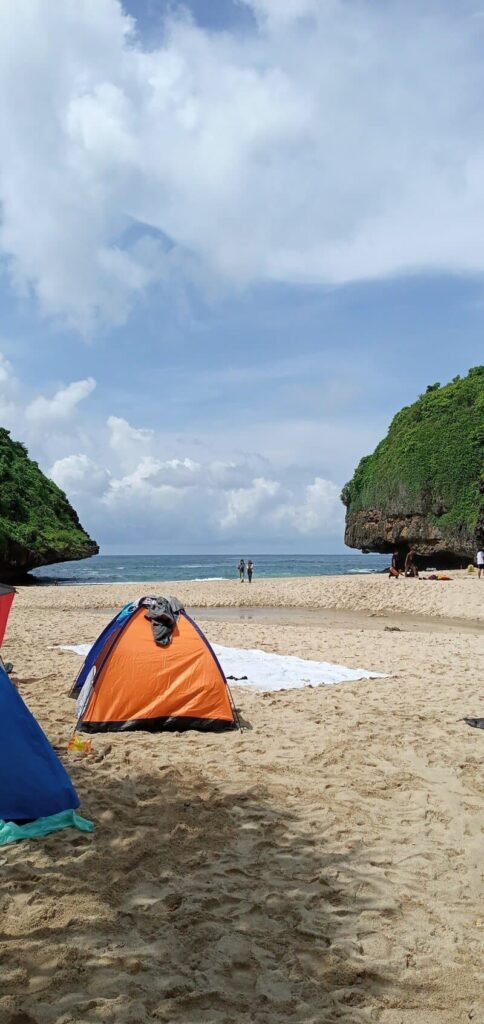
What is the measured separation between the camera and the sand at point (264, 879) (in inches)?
129

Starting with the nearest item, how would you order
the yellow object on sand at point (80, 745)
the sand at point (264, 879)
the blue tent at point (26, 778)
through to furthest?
1. the sand at point (264, 879)
2. the blue tent at point (26, 778)
3. the yellow object on sand at point (80, 745)

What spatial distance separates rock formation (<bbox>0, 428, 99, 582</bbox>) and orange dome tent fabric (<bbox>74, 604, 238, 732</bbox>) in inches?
1399

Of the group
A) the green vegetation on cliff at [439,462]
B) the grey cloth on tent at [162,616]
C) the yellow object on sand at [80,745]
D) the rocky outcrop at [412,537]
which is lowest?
the yellow object on sand at [80,745]

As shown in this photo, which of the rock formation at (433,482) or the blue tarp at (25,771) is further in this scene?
the rock formation at (433,482)

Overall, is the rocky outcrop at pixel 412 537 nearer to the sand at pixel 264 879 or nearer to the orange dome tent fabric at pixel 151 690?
the orange dome tent fabric at pixel 151 690

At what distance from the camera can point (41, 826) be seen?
16.0 ft

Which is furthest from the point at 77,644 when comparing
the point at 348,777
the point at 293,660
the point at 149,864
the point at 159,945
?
the point at 159,945

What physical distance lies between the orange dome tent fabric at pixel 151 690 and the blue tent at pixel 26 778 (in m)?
2.62

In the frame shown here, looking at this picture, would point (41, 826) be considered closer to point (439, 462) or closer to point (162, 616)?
point (162, 616)

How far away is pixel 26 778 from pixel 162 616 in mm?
3444

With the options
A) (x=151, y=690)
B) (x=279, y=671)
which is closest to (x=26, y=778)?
(x=151, y=690)

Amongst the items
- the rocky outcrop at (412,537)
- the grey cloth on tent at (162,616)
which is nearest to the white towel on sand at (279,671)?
the grey cloth on tent at (162,616)

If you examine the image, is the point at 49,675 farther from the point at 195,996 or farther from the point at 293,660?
the point at 195,996

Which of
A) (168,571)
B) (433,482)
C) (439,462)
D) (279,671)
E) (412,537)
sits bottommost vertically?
(168,571)
